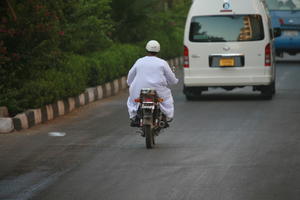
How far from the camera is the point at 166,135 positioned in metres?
15.1

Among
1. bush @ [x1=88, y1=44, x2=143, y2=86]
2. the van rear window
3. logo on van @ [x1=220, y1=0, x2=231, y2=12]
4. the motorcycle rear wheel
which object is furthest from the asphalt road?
bush @ [x1=88, y1=44, x2=143, y2=86]

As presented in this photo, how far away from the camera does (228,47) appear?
21094 mm

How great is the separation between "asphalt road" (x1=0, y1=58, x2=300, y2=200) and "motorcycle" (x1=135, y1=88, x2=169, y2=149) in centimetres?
21

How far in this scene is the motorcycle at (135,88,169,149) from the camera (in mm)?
13453

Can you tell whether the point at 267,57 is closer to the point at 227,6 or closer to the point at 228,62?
the point at 228,62

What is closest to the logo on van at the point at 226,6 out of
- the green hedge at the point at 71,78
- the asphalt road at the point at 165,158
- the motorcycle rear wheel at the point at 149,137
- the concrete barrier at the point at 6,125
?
the asphalt road at the point at 165,158

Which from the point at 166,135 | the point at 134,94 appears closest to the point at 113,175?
the point at 134,94

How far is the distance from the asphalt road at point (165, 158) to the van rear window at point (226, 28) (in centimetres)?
214

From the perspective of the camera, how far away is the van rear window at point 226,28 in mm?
21219

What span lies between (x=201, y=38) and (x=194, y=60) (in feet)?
1.66

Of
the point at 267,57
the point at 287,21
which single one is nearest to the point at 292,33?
the point at 287,21

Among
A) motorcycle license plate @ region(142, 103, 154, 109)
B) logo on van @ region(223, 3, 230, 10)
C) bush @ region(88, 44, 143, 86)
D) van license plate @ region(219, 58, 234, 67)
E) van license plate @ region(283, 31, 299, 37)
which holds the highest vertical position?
logo on van @ region(223, 3, 230, 10)

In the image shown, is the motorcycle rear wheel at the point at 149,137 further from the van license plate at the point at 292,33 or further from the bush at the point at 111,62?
the van license plate at the point at 292,33

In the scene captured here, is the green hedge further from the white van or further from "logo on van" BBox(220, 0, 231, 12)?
"logo on van" BBox(220, 0, 231, 12)
